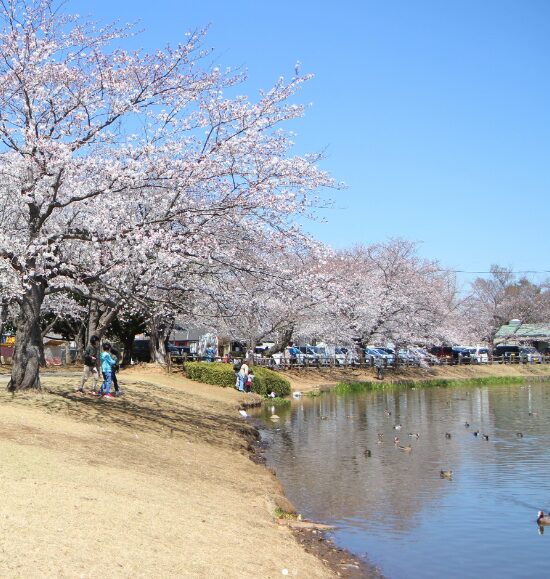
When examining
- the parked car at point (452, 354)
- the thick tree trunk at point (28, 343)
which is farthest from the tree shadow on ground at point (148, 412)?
the parked car at point (452, 354)

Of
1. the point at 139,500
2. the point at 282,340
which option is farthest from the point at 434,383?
the point at 139,500

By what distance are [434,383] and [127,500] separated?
145 feet

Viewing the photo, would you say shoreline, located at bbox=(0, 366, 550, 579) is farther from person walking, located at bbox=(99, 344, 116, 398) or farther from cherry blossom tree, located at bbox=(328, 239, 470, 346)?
cherry blossom tree, located at bbox=(328, 239, 470, 346)

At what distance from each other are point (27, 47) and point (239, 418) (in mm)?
14220

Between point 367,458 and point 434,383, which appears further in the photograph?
point 434,383

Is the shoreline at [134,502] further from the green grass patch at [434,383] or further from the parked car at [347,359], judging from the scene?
the parked car at [347,359]

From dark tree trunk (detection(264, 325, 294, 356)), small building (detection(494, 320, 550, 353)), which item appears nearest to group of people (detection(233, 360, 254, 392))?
dark tree trunk (detection(264, 325, 294, 356))

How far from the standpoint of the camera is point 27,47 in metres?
15.5

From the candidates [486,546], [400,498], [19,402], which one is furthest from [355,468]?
[19,402]

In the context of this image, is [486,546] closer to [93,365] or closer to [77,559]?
[77,559]

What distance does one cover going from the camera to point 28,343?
17.3m

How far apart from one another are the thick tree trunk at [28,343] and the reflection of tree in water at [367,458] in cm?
637

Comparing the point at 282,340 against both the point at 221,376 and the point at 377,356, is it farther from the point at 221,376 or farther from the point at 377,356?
the point at 221,376

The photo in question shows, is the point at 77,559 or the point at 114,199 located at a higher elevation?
the point at 114,199
